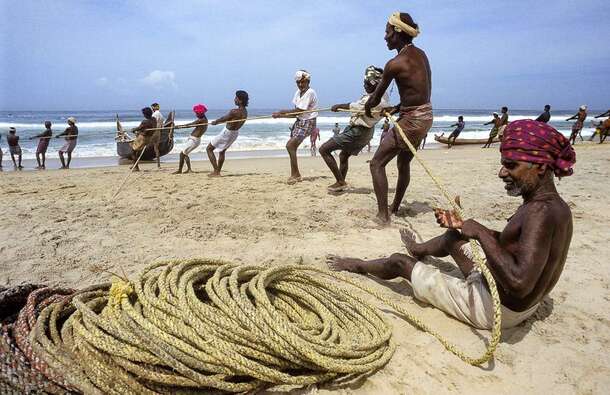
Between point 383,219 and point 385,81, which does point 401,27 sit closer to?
point 385,81

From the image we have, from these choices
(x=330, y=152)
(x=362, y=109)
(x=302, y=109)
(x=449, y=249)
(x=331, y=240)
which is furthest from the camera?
(x=302, y=109)

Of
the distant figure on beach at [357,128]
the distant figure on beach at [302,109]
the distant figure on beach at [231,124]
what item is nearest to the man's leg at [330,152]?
the distant figure on beach at [357,128]

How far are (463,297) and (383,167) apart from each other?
7.16 ft

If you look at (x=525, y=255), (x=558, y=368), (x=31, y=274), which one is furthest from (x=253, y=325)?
(x=31, y=274)

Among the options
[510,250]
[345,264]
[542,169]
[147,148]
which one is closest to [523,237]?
[510,250]

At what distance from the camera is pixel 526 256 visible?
6.44 ft

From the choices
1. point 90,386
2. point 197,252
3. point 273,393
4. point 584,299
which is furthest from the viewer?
point 197,252

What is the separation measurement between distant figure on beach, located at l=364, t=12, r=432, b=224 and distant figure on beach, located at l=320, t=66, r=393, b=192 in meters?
0.74

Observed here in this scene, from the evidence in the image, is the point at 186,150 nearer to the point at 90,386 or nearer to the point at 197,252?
the point at 197,252

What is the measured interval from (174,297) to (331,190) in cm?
415

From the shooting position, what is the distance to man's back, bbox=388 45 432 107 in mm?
4016

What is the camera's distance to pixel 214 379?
1729 mm

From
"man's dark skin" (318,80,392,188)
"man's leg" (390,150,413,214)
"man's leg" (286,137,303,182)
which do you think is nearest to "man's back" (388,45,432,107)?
"man's leg" (390,150,413,214)

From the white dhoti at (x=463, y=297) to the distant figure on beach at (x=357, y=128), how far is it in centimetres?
284
